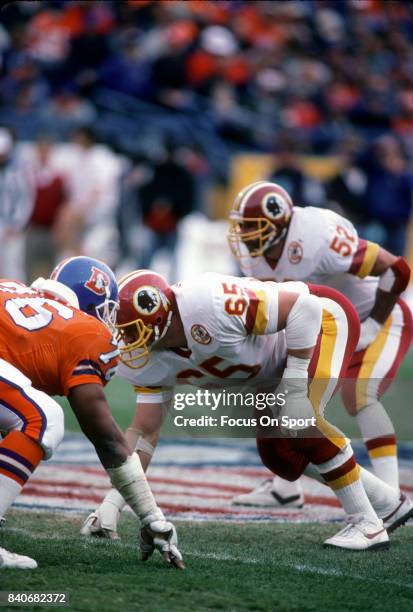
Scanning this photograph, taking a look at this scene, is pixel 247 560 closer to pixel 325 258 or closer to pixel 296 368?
pixel 296 368

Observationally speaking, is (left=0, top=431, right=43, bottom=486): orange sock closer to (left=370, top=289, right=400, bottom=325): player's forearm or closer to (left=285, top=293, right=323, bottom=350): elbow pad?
(left=285, top=293, right=323, bottom=350): elbow pad

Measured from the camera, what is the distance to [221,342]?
407 centimetres

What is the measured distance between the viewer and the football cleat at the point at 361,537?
4.00 metres

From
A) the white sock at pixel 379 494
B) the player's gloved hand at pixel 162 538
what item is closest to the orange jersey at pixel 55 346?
the player's gloved hand at pixel 162 538

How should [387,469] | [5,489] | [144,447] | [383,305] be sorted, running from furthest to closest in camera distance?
[383,305], [387,469], [144,447], [5,489]

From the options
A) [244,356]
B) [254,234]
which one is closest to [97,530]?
[244,356]

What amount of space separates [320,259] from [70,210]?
20.4 feet

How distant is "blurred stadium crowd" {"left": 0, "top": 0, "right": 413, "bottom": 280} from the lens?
437 inches

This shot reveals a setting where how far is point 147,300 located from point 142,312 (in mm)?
49

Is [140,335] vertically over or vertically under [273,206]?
under

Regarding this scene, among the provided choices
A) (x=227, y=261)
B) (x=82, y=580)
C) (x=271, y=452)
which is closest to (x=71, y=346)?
(x=82, y=580)

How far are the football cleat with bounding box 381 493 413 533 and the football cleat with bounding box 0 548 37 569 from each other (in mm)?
1594

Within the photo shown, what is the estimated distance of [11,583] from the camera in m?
3.12


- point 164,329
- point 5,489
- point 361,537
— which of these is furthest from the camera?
point 164,329
